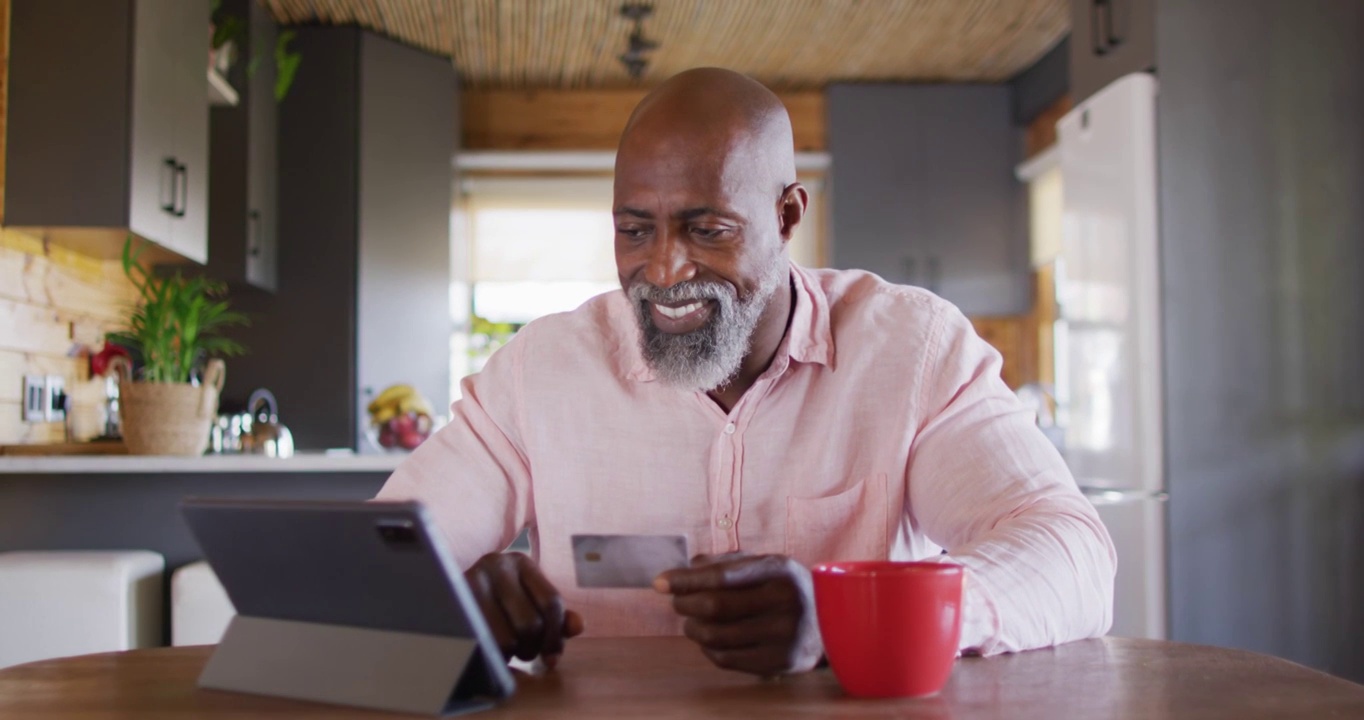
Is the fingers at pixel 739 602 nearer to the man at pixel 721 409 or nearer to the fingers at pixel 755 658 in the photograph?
the fingers at pixel 755 658

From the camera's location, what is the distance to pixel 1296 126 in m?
2.92

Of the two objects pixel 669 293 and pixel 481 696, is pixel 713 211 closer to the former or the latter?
pixel 669 293

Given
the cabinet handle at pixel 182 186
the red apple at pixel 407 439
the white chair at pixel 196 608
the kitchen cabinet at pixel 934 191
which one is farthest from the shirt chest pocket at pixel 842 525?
the kitchen cabinet at pixel 934 191

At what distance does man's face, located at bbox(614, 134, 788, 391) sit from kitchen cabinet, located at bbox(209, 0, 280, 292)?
11.2 ft

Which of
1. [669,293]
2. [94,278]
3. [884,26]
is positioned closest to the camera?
[669,293]

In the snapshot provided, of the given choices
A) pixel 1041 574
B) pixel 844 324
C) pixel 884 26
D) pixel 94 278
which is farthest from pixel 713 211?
pixel 884 26

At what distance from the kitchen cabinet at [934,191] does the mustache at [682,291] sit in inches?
169

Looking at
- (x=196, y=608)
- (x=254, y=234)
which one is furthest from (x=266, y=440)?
(x=254, y=234)

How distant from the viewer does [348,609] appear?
2.50ft

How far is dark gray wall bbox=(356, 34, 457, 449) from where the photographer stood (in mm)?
4805

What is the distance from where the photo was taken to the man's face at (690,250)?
1.23 m

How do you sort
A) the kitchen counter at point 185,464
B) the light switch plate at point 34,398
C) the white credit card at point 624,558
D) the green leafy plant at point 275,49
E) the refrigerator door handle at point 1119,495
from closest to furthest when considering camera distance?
1. the white credit card at point 624,558
2. the kitchen counter at point 185,464
3. the refrigerator door handle at point 1119,495
4. the light switch plate at point 34,398
5. the green leafy plant at point 275,49

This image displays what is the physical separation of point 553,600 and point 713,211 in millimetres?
493

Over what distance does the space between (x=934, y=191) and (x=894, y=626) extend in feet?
16.4
